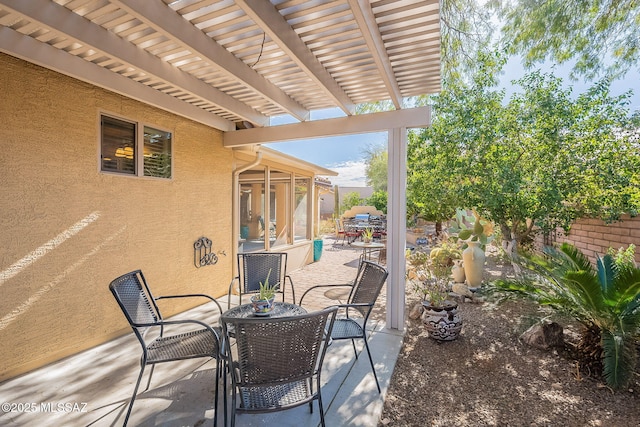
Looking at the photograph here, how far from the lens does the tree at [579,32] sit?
4.82m

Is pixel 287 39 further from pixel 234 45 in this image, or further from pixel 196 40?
pixel 196 40

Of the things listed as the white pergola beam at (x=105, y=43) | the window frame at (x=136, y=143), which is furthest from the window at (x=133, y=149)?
the white pergola beam at (x=105, y=43)

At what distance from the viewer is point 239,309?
3.02 m

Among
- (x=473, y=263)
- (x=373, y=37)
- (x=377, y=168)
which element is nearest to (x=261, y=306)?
(x=373, y=37)

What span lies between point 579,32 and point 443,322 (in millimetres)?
5121

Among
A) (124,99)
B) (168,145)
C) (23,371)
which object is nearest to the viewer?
(23,371)

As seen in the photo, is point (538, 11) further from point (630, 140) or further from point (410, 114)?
point (410, 114)

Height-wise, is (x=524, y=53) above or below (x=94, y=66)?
above

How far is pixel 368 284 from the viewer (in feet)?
10.6

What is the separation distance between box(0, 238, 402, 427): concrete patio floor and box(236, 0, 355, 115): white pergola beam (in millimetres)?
2812

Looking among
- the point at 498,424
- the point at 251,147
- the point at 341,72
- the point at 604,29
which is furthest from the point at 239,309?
the point at 604,29

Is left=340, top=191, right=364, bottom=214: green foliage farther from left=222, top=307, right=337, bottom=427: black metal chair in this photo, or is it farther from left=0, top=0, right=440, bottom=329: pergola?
left=222, top=307, right=337, bottom=427: black metal chair

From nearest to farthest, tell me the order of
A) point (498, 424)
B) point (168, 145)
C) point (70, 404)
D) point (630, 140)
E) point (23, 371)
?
point (498, 424)
point (70, 404)
point (23, 371)
point (168, 145)
point (630, 140)

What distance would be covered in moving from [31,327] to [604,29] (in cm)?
841
